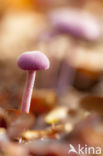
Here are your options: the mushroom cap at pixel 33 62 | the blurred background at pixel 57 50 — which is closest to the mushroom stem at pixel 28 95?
the mushroom cap at pixel 33 62

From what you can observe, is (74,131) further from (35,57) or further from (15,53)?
(15,53)

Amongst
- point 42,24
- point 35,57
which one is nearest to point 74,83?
point 42,24

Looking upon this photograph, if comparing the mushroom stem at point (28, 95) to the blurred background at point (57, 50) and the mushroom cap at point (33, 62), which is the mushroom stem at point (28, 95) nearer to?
the mushroom cap at point (33, 62)

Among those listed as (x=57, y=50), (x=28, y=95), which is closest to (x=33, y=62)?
(x=28, y=95)

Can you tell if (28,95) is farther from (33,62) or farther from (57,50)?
(57,50)

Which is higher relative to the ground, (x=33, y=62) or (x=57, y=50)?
(x=57, y=50)

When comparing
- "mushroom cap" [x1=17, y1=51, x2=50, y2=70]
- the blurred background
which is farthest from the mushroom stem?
the blurred background

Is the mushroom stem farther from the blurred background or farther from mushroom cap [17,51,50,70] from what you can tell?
the blurred background

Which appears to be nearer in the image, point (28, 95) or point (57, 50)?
point (28, 95)
